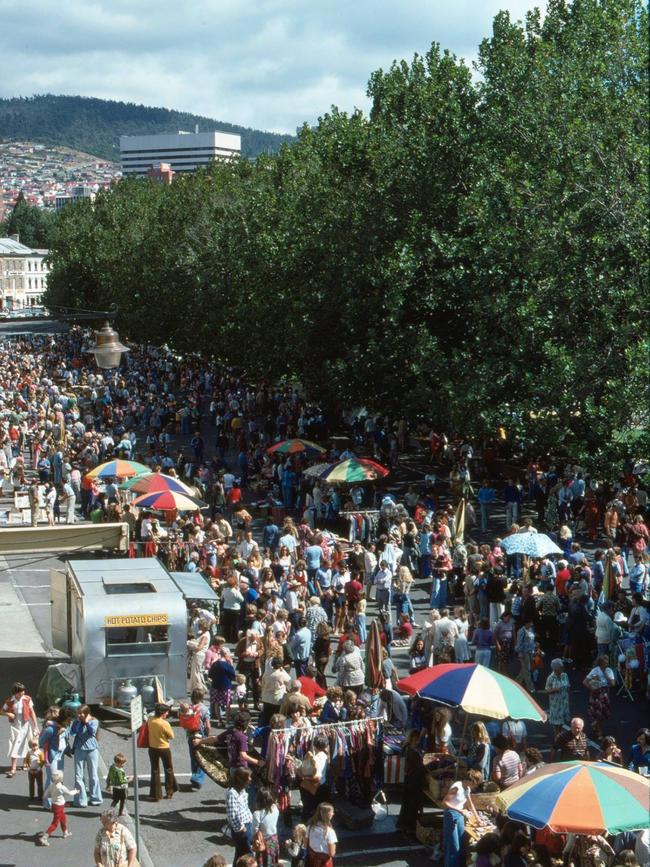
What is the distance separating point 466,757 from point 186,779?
3.70 metres

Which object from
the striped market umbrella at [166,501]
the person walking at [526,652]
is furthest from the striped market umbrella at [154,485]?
the person walking at [526,652]

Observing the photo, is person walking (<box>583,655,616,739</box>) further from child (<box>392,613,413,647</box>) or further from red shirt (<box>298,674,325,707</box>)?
child (<box>392,613,413,647</box>)

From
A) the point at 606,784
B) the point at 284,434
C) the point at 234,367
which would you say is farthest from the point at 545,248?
the point at 234,367

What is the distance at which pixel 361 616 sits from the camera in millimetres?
21188

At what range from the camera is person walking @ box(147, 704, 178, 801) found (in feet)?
49.3

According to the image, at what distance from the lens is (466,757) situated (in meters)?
14.6

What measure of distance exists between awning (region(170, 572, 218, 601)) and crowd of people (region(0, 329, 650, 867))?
0.42m

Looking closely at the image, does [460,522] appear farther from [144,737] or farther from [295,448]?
[144,737]

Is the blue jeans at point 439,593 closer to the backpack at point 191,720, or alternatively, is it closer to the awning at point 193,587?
the awning at point 193,587

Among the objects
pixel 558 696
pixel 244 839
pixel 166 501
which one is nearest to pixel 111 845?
pixel 244 839

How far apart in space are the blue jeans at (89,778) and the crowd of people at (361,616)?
0.03m

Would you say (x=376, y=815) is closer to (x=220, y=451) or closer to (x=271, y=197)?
(x=220, y=451)

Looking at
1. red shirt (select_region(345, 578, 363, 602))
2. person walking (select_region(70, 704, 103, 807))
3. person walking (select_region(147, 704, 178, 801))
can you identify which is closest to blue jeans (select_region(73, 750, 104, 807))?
person walking (select_region(70, 704, 103, 807))

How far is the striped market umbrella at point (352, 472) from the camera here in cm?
3014
